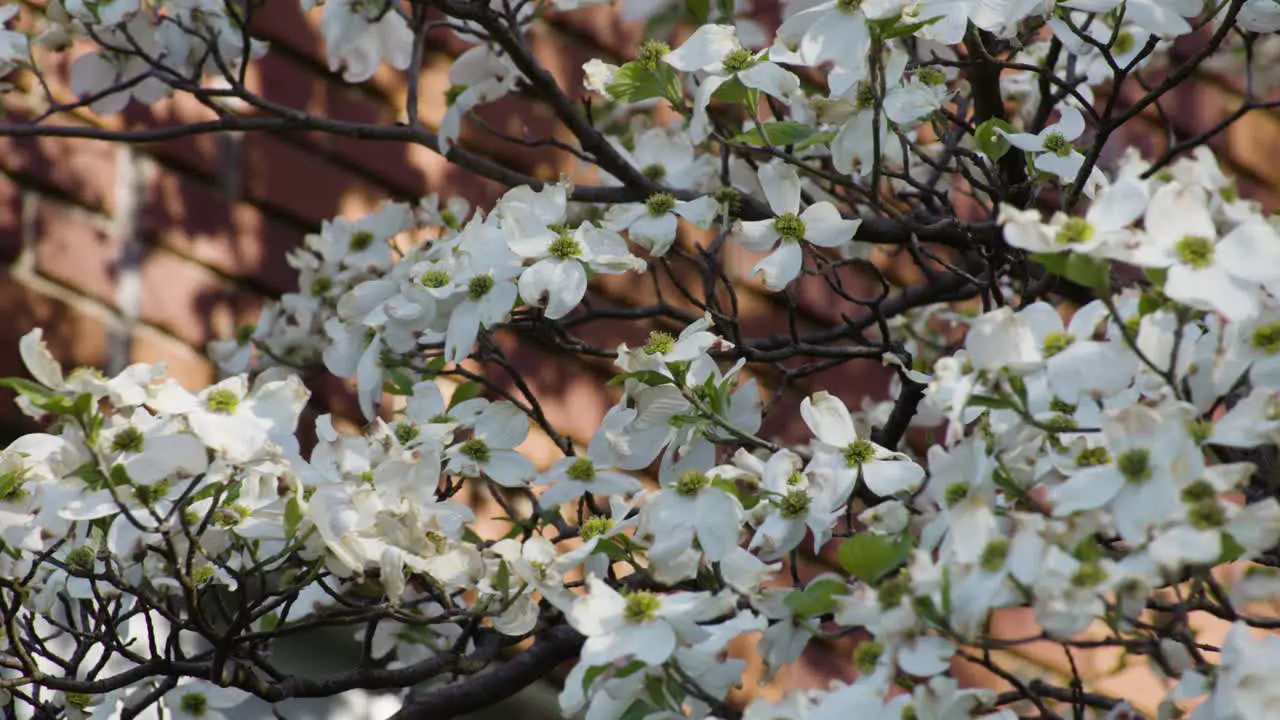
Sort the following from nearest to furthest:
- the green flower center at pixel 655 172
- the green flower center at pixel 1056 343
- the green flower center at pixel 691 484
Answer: the green flower center at pixel 1056 343, the green flower center at pixel 691 484, the green flower center at pixel 655 172

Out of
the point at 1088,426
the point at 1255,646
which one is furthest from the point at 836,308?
the point at 1255,646

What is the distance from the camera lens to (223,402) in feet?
2.91

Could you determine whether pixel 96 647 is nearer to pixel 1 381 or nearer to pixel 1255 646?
pixel 1 381

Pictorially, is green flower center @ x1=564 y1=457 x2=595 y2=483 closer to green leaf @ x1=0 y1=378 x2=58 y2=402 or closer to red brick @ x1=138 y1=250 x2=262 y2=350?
green leaf @ x1=0 y1=378 x2=58 y2=402

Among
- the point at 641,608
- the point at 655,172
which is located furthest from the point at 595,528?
the point at 655,172

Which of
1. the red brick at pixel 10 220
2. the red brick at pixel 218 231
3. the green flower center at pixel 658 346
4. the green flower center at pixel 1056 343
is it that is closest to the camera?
the green flower center at pixel 1056 343

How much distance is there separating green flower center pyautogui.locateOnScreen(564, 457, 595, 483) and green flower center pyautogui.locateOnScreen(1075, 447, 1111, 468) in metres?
0.41

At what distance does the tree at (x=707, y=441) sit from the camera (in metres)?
0.75

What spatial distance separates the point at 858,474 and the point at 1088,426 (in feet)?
0.69

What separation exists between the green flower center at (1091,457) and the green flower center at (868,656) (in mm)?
157

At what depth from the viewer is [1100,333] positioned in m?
1.06

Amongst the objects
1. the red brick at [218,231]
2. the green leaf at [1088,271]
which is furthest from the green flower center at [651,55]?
the red brick at [218,231]

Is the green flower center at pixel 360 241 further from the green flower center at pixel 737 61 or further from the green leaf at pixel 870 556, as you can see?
the green leaf at pixel 870 556

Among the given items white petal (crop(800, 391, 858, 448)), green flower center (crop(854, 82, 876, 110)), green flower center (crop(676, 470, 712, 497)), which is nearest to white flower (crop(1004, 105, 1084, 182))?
green flower center (crop(854, 82, 876, 110))
